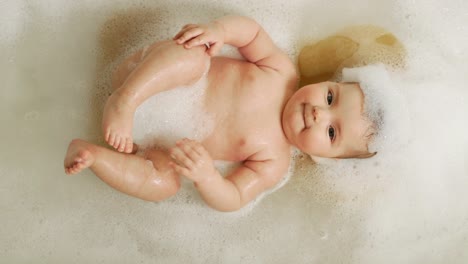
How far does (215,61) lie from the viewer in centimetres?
125

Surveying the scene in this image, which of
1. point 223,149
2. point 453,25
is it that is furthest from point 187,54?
point 453,25

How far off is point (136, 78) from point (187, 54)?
12cm

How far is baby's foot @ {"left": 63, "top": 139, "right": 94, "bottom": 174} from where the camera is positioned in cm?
100

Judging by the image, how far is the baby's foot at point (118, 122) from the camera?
1.03 metres

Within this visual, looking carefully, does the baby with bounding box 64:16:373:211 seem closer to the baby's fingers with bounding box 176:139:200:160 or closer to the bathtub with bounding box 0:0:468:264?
the baby's fingers with bounding box 176:139:200:160

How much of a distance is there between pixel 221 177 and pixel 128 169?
0.21 metres

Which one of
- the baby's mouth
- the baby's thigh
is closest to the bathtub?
the baby's thigh

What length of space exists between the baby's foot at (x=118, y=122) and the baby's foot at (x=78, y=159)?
0.17ft

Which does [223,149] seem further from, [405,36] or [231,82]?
[405,36]

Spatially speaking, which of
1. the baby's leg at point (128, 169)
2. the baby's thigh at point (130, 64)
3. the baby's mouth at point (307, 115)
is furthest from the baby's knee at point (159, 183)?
the baby's mouth at point (307, 115)

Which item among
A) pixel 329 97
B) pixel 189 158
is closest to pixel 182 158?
pixel 189 158

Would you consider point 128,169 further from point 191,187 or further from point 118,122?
point 191,187

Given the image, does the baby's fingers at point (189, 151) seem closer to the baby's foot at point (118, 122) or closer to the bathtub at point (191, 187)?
the baby's foot at point (118, 122)

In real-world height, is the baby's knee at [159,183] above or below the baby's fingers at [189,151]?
below
